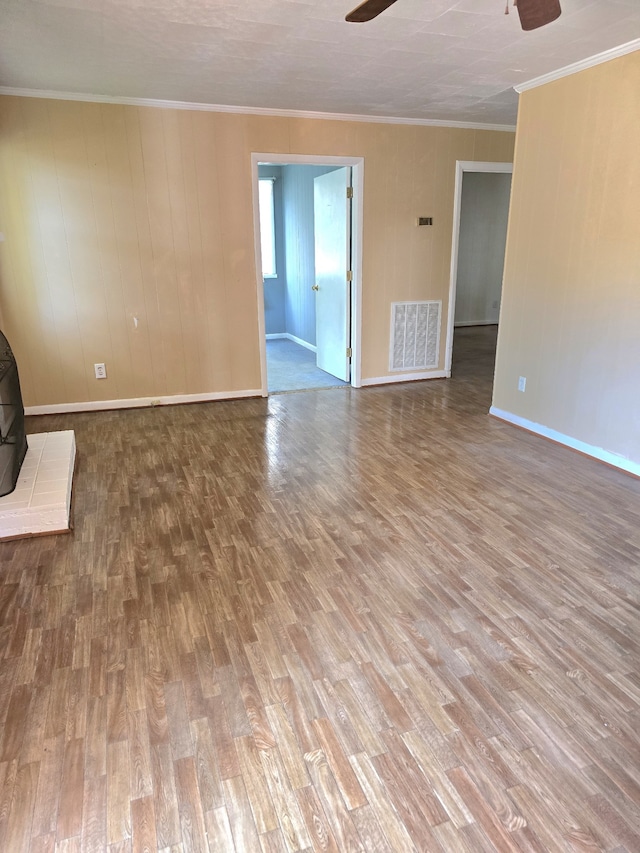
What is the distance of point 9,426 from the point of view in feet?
9.02

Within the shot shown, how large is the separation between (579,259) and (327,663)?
10.4 ft

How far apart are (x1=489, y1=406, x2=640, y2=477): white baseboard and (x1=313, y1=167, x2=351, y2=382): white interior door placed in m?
1.81

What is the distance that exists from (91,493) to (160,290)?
7.17ft

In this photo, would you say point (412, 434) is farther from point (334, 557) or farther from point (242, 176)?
Answer: point (242, 176)

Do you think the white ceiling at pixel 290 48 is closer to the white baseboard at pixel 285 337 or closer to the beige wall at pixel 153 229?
the beige wall at pixel 153 229

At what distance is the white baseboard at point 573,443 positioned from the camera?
3482mm

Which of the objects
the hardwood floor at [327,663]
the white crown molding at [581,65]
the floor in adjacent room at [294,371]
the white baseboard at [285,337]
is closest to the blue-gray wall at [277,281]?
the white baseboard at [285,337]

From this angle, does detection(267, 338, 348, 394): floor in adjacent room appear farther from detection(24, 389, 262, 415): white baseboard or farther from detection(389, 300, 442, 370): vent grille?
detection(389, 300, 442, 370): vent grille

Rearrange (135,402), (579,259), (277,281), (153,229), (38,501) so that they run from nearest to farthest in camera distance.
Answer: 1. (38,501)
2. (579,259)
3. (153,229)
4. (135,402)
5. (277,281)

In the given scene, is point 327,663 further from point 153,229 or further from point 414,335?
point 414,335

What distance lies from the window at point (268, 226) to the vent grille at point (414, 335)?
2.90m

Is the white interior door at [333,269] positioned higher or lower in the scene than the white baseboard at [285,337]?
higher

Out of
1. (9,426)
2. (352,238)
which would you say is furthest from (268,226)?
(9,426)

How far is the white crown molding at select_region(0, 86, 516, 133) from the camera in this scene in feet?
13.2
